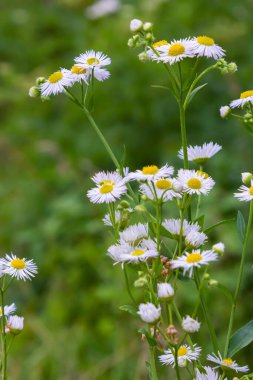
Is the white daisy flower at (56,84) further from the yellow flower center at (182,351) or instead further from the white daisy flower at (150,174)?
the yellow flower center at (182,351)

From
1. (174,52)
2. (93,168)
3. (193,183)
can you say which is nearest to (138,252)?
(193,183)

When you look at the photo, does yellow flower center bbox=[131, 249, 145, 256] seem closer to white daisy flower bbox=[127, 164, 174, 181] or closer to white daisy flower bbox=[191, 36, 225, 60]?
white daisy flower bbox=[127, 164, 174, 181]

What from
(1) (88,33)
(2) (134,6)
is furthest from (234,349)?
(2) (134,6)

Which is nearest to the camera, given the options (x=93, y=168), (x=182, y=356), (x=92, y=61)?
(x=182, y=356)

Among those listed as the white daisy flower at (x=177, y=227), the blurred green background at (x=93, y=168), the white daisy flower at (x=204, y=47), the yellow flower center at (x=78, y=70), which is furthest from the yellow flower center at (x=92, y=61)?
the blurred green background at (x=93, y=168)

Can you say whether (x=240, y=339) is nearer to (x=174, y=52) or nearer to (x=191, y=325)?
(x=191, y=325)

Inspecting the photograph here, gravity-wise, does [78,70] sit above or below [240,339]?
above

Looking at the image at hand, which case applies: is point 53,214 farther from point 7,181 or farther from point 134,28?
point 134,28
